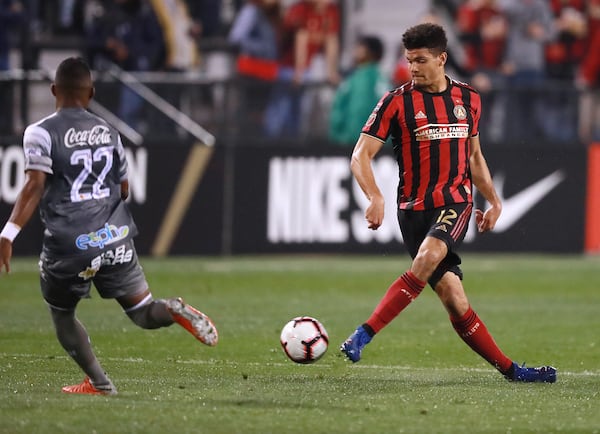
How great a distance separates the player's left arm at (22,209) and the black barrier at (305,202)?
9222 mm

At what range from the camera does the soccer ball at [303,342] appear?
763cm

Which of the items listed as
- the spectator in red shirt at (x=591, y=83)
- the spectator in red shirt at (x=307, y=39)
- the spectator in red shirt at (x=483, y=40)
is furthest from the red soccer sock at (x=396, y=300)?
the spectator in red shirt at (x=483, y=40)

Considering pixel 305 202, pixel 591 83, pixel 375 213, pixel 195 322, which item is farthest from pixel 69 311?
pixel 591 83

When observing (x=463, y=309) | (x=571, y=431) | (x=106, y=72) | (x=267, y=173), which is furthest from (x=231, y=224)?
(x=571, y=431)

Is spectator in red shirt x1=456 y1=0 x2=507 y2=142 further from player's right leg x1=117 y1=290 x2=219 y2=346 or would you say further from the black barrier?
player's right leg x1=117 y1=290 x2=219 y2=346

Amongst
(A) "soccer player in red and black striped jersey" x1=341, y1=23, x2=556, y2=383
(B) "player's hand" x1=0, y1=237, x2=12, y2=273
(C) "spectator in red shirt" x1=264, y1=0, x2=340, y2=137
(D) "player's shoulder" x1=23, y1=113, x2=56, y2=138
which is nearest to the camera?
(B) "player's hand" x1=0, y1=237, x2=12, y2=273

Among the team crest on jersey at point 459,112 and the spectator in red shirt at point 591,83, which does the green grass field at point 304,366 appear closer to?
the team crest on jersey at point 459,112

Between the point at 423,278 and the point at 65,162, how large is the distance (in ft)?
7.36

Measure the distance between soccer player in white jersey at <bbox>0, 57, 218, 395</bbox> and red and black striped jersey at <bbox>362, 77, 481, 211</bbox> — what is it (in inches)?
68.9

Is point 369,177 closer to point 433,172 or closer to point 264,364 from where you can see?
point 433,172

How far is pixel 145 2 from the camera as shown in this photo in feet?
58.4

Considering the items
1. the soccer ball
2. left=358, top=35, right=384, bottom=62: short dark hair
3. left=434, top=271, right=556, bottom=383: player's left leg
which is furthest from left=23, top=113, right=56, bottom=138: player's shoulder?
left=358, top=35, right=384, bottom=62: short dark hair

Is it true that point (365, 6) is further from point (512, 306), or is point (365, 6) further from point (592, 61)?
point (512, 306)

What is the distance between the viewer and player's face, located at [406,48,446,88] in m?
7.98
